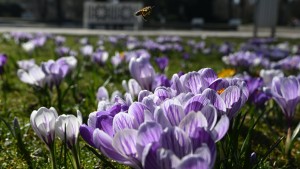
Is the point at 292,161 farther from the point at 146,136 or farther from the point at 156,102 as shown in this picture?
the point at 146,136

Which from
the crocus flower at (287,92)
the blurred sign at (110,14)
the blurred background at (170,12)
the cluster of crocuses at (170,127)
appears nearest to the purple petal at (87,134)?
the cluster of crocuses at (170,127)

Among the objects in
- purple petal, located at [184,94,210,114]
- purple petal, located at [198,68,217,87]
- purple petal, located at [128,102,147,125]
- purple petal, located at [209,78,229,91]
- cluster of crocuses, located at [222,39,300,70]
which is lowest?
cluster of crocuses, located at [222,39,300,70]

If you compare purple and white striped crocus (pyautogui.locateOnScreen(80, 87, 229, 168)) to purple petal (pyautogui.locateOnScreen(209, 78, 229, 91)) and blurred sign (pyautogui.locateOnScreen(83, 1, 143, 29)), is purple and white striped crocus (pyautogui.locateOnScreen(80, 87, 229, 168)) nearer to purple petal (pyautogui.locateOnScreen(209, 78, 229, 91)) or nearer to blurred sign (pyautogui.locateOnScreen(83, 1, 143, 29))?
purple petal (pyautogui.locateOnScreen(209, 78, 229, 91))

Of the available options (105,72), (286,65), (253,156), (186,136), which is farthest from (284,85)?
(105,72)

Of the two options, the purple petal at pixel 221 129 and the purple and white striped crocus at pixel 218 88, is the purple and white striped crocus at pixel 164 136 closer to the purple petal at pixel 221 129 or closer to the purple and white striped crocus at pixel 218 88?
the purple petal at pixel 221 129

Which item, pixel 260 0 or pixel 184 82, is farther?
pixel 260 0

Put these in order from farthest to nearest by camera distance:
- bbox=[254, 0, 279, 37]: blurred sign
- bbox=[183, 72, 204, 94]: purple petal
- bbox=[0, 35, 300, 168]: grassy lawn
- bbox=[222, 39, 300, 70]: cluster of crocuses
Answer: bbox=[254, 0, 279, 37]: blurred sign, bbox=[222, 39, 300, 70]: cluster of crocuses, bbox=[0, 35, 300, 168]: grassy lawn, bbox=[183, 72, 204, 94]: purple petal

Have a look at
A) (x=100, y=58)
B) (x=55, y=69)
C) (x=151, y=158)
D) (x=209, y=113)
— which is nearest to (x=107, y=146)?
(x=151, y=158)

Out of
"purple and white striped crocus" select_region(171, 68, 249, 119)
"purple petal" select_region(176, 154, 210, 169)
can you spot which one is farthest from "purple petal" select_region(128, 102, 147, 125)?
"purple petal" select_region(176, 154, 210, 169)
